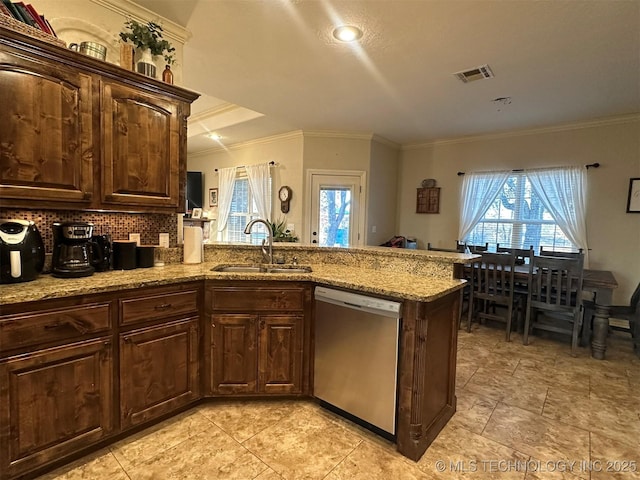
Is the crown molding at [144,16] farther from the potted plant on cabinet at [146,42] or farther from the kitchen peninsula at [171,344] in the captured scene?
the kitchen peninsula at [171,344]

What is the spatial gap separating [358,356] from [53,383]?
155 cm

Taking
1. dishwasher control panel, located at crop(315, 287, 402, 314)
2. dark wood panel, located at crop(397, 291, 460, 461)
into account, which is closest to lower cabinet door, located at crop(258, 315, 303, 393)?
dishwasher control panel, located at crop(315, 287, 402, 314)

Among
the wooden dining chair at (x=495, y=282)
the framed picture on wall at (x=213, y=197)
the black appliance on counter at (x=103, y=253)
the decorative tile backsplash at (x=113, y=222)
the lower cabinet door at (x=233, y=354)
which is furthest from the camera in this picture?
the framed picture on wall at (x=213, y=197)

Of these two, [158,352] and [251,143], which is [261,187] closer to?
[251,143]

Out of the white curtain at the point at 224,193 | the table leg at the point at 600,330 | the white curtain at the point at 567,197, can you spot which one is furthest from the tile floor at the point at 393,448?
the white curtain at the point at 224,193

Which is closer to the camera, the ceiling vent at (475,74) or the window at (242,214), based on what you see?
the ceiling vent at (475,74)

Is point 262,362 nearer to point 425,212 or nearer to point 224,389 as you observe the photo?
point 224,389

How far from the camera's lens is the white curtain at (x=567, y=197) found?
4262 mm

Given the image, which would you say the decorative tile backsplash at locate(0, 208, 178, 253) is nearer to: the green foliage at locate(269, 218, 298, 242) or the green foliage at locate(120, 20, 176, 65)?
the green foliage at locate(120, 20, 176, 65)

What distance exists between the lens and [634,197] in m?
3.96

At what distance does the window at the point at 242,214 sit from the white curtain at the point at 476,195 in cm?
350

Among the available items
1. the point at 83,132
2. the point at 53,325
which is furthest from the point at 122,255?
the point at 83,132

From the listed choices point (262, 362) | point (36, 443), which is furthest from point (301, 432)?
point (36, 443)

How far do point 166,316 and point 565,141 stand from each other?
5262mm
